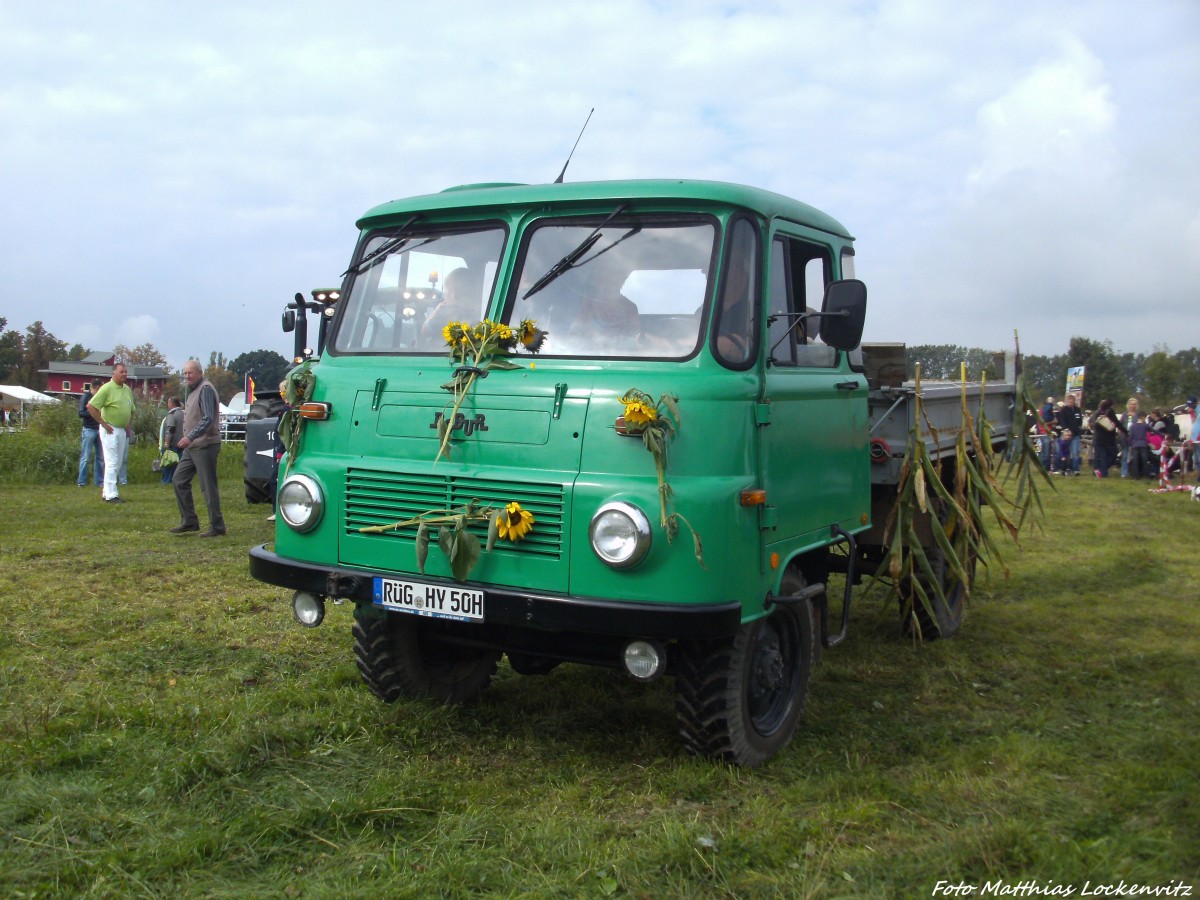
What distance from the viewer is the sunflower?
13.9ft

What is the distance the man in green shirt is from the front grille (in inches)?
Answer: 422

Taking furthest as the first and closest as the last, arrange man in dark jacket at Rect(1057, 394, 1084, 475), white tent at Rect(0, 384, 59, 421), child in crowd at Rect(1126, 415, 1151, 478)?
white tent at Rect(0, 384, 59, 421) < man in dark jacket at Rect(1057, 394, 1084, 475) < child in crowd at Rect(1126, 415, 1151, 478)

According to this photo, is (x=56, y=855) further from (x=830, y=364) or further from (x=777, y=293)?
(x=830, y=364)

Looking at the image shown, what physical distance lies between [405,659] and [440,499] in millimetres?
1106

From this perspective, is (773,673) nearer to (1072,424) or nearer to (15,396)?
(1072,424)

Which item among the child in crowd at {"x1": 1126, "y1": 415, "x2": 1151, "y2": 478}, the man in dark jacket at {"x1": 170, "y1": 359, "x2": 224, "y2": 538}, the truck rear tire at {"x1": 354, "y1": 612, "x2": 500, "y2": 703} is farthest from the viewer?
the child in crowd at {"x1": 1126, "y1": 415, "x2": 1151, "y2": 478}

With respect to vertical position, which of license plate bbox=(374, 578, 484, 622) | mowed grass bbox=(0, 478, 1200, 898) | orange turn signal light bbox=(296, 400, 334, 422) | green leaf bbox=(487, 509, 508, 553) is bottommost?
mowed grass bbox=(0, 478, 1200, 898)

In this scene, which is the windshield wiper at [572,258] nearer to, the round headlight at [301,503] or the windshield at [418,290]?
the windshield at [418,290]

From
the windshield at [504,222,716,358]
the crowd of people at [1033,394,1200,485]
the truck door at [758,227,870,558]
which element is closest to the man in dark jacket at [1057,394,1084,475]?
the crowd of people at [1033,394,1200,485]

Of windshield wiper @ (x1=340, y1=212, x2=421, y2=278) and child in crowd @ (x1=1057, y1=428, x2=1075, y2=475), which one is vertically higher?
windshield wiper @ (x1=340, y1=212, x2=421, y2=278)

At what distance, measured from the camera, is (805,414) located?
16.3 feet

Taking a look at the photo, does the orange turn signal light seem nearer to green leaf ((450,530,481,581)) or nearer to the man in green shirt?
green leaf ((450,530,481,581))

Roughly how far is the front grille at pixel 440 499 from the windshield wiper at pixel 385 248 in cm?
119

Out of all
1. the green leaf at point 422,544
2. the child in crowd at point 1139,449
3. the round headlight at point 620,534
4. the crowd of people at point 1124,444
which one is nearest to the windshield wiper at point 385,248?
the green leaf at point 422,544
